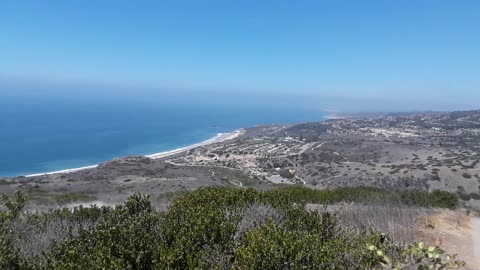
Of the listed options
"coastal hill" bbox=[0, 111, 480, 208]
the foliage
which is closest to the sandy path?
the foliage

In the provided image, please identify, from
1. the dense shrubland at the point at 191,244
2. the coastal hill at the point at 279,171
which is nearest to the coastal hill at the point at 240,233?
the dense shrubland at the point at 191,244

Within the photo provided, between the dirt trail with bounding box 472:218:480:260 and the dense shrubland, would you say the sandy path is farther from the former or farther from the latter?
the dense shrubland

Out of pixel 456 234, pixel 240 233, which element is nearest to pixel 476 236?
pixel 456 234

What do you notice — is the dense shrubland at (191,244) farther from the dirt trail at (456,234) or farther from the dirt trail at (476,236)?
the dirt trail at (476,236)

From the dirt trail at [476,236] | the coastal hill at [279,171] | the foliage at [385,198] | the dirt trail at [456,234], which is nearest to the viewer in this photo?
the dirt trail at [456,234]

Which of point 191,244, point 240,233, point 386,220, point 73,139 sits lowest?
point 73,139

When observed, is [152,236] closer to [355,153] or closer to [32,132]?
[355,153]

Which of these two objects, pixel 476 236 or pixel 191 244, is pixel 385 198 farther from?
pixel 191 244
